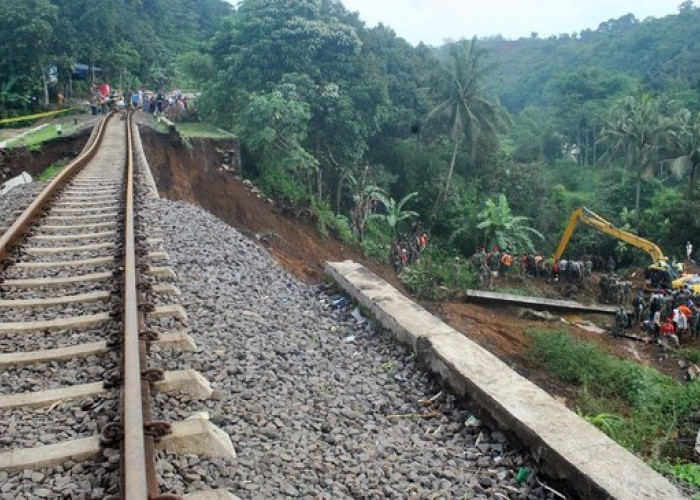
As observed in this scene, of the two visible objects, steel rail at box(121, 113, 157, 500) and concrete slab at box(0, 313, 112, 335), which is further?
concrete slab at box(0, 313, 112, 335)

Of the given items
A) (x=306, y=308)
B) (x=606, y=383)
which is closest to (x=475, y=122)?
(x=606, y=383)

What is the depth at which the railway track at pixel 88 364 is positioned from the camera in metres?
2.83

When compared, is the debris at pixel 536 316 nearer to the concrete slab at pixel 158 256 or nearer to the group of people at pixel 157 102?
the concrete slab at pixel 158 256

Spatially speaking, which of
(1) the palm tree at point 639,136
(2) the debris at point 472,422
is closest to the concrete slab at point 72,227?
(2) the debris at point 472,422

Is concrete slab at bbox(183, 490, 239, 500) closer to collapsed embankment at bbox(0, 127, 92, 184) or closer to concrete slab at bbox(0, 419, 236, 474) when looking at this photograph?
concrete slab at bbox(0, 419, 236, 474)

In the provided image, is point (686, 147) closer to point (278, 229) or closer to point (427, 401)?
point (278, 229)

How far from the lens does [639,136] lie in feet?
113

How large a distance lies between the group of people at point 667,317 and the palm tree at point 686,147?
1798 cm

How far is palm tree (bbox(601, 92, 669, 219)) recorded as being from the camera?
3434 cm

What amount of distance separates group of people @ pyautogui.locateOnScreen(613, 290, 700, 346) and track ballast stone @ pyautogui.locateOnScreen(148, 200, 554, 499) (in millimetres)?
14053

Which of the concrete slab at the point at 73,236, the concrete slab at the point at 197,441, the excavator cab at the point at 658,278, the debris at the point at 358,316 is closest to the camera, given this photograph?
the concrete slab at the point at 197,441

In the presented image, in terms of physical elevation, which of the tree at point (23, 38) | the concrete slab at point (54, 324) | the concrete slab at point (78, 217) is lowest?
the concrete slab at point (54, 324)

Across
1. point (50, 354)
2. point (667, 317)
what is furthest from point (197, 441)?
point (667, 317)

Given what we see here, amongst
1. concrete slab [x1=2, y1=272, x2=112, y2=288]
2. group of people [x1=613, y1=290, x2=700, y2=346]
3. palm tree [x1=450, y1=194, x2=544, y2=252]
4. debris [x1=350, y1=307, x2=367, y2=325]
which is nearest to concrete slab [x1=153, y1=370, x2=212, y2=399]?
concrete slab [x1=2, y1=272, x2=112, y2=288]
